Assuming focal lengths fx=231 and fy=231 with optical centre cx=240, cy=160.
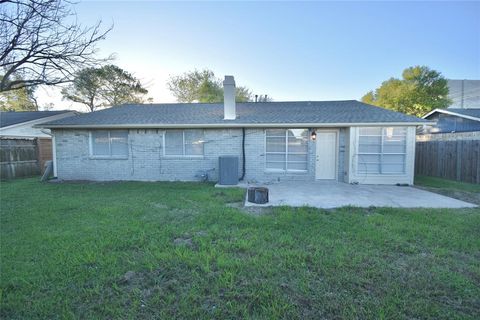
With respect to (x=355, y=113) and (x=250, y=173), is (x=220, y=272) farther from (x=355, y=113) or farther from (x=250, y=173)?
(x=355, y=113)

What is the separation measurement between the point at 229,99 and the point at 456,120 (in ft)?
44.6

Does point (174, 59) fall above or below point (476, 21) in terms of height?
below

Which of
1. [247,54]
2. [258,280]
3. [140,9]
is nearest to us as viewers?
[258,280]

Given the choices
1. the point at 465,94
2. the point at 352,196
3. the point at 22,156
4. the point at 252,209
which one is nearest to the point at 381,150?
the point at 352,196

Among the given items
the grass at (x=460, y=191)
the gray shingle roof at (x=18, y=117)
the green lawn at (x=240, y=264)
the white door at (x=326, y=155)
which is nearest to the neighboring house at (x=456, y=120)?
the grass at (x=460, y=191)

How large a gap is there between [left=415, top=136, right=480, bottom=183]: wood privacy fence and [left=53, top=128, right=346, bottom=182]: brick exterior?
5.07 metres

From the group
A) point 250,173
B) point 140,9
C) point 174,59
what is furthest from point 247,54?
point 250,173

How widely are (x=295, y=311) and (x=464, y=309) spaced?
165 cm

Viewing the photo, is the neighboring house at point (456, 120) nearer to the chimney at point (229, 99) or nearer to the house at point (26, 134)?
the chimney at point (229, 99)

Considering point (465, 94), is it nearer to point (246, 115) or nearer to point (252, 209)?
point (246, 115)

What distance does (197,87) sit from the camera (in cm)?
2767

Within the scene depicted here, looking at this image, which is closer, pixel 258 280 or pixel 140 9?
pixel 258 280

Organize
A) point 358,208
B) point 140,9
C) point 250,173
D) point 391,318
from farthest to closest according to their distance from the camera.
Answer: point 250,173 < point 140,9 < point 358,208 < point 391,318

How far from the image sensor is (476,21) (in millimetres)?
12477
